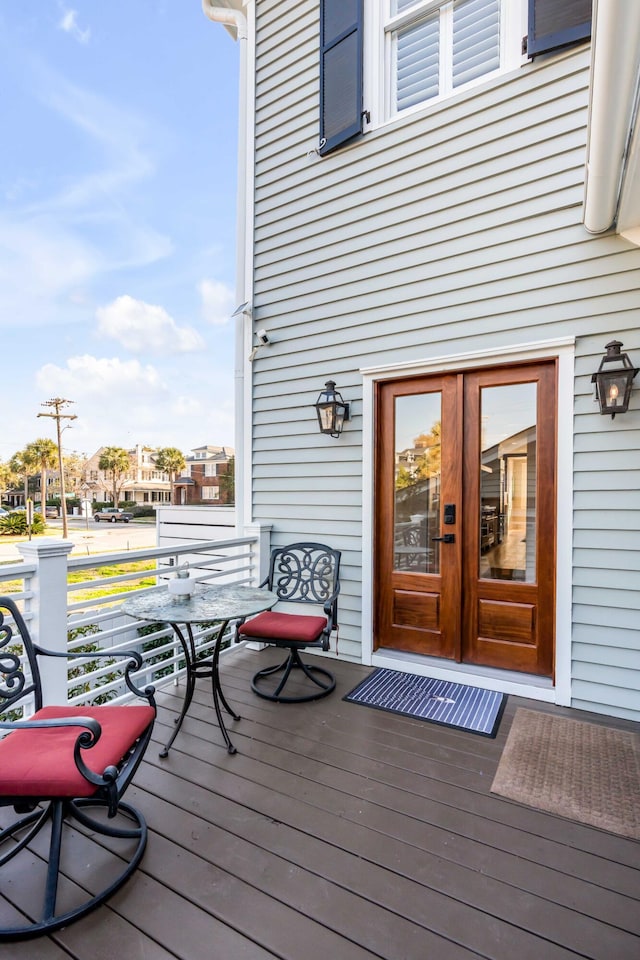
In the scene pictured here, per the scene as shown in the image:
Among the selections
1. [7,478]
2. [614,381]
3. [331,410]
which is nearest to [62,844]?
[331,410]

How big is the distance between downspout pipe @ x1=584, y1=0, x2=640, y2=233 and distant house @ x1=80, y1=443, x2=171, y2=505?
36150 millimetres

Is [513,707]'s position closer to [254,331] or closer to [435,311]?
[435,311]

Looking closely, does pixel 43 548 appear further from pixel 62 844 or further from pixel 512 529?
pixel 512 529

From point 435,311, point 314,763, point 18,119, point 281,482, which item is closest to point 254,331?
point 281,482

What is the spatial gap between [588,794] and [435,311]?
277 centimetres

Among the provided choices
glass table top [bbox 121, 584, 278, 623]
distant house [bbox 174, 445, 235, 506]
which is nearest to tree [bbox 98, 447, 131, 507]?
distant house [bbox 174, 445, 235, 506]

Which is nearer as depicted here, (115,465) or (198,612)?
(198,612)

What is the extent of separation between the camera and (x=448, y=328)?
3139 mm

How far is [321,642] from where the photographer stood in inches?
113

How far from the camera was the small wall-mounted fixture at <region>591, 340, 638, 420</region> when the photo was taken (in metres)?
2.50

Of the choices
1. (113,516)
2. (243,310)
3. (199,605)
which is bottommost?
(113,516)

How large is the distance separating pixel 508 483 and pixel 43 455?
113 ft

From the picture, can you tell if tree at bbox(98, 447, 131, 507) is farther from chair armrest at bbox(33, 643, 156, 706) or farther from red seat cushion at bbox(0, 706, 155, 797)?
red seat cushion at bbox(0, 706, 155, 797)

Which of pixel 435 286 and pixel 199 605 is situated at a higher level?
pixel 435 286
